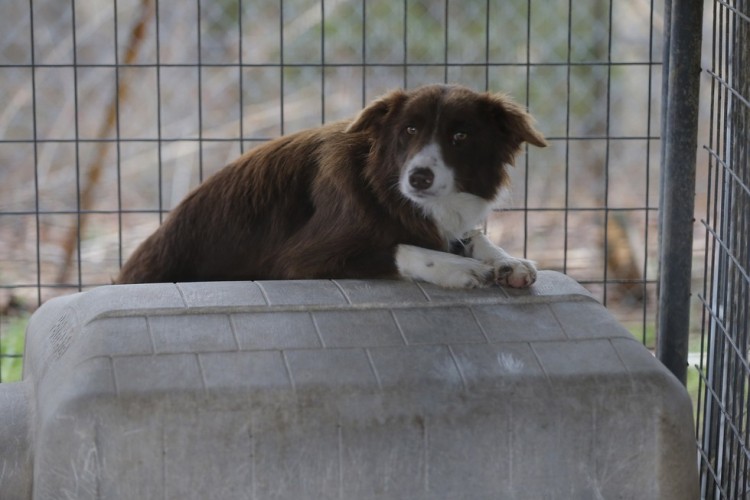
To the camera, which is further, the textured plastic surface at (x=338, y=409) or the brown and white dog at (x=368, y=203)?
the brown and white dog at (x=368, y=203)

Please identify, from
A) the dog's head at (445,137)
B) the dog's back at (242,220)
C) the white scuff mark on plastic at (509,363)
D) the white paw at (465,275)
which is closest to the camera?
the white scuff mark on plastic at (509,363)

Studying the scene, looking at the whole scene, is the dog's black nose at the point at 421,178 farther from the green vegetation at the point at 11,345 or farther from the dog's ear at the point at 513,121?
the green vegetation at the point at 11,345

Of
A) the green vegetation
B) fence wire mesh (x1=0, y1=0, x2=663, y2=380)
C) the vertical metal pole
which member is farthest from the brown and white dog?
fence wire mesh (x1=0, y1=0, x2=663, y2=380)

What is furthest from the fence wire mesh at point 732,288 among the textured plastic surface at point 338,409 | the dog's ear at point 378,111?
the dog's ear at point 378,111

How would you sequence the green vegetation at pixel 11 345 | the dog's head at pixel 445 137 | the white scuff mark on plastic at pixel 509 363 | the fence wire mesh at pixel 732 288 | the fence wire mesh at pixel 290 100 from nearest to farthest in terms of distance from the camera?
1. the white scuff mark on plastic at pixel 509 363
2. the fence wire mesh at pixel 732 288
3. the dog's head at pixel 445 137
4. the green vegetation at pixel 11 345
5. the fence wire mesh at pixel 290 100

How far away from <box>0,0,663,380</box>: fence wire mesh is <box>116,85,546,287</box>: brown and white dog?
10.2 feet

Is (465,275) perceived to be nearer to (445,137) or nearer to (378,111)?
(445,137)

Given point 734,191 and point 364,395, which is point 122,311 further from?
point 734,191

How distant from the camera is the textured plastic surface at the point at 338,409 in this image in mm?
2449

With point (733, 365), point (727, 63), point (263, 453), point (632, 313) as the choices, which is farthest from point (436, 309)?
point (632, 313)

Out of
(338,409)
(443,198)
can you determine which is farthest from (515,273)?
(338,409)

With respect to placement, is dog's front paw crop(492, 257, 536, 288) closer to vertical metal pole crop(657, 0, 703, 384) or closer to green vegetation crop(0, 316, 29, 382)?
vertical metal pole crop(657, 0, 703, 384)

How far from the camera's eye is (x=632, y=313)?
22.0 ft

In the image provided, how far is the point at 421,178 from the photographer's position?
3.21m
